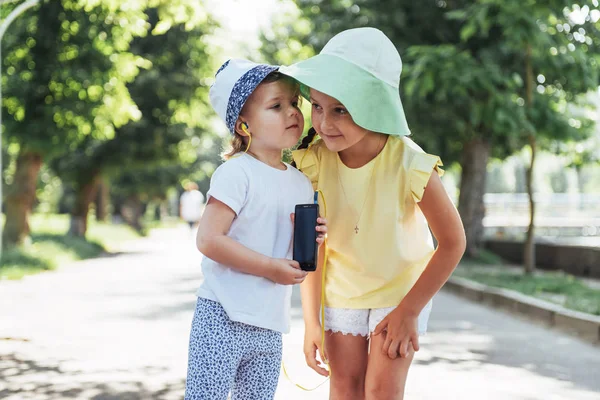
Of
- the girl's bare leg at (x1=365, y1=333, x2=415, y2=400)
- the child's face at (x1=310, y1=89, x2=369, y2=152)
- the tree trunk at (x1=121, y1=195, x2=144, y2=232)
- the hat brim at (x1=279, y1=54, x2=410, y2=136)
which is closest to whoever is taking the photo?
the hat brim at (x1=279, y1=54, x2=410, y2=136)

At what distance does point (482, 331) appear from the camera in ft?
30.6

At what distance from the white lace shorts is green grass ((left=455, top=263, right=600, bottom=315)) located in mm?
6753

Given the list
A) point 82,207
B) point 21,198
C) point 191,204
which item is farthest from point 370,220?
point 191,204

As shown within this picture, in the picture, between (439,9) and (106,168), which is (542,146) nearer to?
(439,9)

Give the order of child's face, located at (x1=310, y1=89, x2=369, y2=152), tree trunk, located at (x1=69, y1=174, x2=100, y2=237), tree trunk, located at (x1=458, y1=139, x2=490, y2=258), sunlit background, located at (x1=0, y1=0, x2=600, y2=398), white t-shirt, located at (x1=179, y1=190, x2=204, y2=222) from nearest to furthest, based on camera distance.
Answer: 1. child's face, located at (x1=310, y1=89, x2=369, y2=152)
2. sunlit background, located at (x1=0, y1=0, x2=600, y2=398)
3. tree trunk, located at (x1=458, y1=139, x2=490, y2=258)
4. tree trunk, located at (x1=69, y1=174, x2=100, y2=237)
5. white t-shirt, located at (x1=179, y1=190, x2=204, y2=222)

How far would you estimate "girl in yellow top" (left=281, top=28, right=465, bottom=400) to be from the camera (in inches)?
114

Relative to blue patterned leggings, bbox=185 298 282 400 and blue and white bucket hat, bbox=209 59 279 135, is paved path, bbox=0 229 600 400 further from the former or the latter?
blue and white bucket hat, bbox=209 59 279 135

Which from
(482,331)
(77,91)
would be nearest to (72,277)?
(77,91)

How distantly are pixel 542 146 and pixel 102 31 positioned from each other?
981cm

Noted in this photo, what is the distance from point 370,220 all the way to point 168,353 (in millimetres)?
4716

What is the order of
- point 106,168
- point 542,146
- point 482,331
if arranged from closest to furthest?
point 482,331 → point 542,146 → point 106,168

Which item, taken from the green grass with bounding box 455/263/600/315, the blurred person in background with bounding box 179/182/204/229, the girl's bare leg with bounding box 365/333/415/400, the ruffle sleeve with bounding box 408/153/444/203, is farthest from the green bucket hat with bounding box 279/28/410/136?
the blurred person in background with bounding box 179/182/204/229

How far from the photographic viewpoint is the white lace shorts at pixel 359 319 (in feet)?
10.2

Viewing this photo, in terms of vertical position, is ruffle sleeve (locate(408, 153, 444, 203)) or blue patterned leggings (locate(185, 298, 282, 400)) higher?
ruffle sleeve (locate(408, 153, 444, 203))
